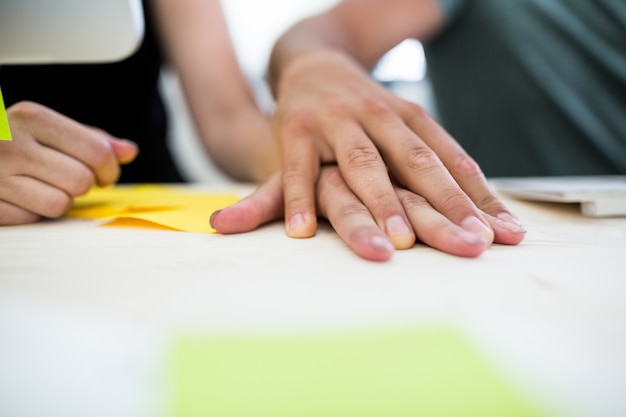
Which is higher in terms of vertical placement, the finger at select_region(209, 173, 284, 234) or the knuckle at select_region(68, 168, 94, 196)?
the knuckle at select_region(68, 168, 94, 196)

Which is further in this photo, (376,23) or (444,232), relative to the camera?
(376,23)

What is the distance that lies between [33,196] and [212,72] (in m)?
0.59

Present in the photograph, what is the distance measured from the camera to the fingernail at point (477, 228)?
36 centimetres

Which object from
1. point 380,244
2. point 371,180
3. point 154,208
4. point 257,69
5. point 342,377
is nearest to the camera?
point 342,377

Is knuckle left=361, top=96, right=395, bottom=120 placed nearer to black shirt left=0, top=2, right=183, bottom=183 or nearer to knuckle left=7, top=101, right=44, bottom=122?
knuckle left=7, top=101, right=44, bottom=122

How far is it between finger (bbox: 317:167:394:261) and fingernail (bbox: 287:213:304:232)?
0.10 ft

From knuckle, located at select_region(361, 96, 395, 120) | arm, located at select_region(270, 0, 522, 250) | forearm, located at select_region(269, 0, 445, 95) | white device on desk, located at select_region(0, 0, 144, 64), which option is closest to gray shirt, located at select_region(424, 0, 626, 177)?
forearm, located at select_region(269, 0, 445, 95)

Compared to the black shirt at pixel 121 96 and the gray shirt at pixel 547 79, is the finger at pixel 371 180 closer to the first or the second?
the black shirt at pixel 121 96

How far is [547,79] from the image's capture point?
0.99 m

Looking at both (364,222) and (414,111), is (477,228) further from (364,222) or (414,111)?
(414,111)

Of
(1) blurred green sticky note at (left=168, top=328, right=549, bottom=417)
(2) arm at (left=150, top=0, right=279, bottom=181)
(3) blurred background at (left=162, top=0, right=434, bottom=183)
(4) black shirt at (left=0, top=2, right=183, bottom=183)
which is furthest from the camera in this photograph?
(3) blurred background at (left=162, top=0, right=434, bottom=183)

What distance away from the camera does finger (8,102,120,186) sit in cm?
48

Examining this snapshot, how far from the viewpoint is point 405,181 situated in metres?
0.47

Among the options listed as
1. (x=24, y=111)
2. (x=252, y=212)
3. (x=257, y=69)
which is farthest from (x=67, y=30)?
(x=257, y=69)
